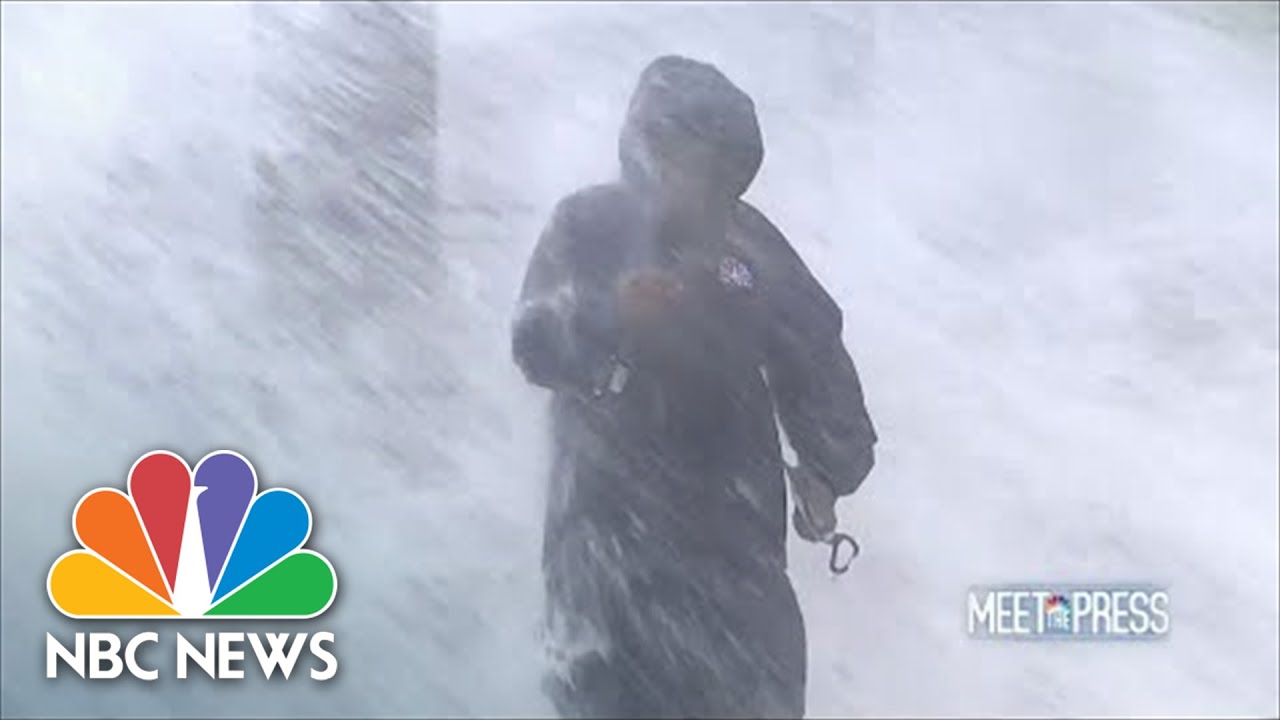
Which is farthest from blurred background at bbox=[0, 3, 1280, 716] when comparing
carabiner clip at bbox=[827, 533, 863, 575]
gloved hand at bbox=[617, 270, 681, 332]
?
gloved hand at bbox=[617, 270, 681, 332]

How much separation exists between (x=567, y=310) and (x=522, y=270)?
10 cm

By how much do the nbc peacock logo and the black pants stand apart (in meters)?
0.50

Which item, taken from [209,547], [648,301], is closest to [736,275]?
[648,301]

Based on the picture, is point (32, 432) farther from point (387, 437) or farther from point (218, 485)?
point (387, 437)

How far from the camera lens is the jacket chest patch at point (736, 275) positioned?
3322 millimetres

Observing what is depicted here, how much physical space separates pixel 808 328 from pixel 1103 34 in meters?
0.65

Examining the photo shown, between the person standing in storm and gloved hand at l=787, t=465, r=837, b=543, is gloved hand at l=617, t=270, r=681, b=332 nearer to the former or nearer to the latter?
the person standing in storm

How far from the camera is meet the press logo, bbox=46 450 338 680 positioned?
11.0 ft

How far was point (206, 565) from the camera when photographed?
337 cm

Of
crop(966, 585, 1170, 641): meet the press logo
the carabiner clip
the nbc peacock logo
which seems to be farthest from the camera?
the nbc peacock logo

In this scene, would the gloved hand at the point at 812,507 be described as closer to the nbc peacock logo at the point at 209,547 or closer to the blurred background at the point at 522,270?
the blurred background at the point at 522,270

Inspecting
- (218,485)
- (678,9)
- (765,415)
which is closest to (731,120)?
(678,9)

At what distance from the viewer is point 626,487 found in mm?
3311

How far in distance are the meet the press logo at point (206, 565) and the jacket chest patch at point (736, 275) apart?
77cm
